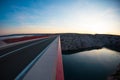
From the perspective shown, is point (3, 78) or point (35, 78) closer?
point (35, 78)

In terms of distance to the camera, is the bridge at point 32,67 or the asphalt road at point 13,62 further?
the asphalt road at point 13,62

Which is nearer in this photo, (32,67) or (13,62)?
(32,67)

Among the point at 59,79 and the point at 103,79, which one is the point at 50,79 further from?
the point at 103,79

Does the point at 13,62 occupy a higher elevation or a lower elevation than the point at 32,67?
lower

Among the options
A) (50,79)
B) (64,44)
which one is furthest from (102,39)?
(50,79)

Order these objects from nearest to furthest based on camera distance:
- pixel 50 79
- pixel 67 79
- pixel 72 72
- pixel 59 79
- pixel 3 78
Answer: pixel 59 79 → pixel 50 79 → pixel 3 78 → pixel 67 79 → pixel 72 72

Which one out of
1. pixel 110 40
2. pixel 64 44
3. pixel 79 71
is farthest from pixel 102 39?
pixel 79 71

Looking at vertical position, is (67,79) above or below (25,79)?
below

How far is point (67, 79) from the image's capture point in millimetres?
Result: 29828

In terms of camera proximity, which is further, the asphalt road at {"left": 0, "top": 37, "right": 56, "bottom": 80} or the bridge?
the asphalt road at {"left": 0, "top": 37, "right": 56, "bottom": 80}

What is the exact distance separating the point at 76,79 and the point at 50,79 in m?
27.4

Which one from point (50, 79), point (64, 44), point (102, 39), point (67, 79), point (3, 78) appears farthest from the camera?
point (102, 39)

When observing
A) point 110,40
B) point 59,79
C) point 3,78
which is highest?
point 59,79

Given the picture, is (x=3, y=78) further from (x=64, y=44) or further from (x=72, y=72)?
(x=64, y=44)
